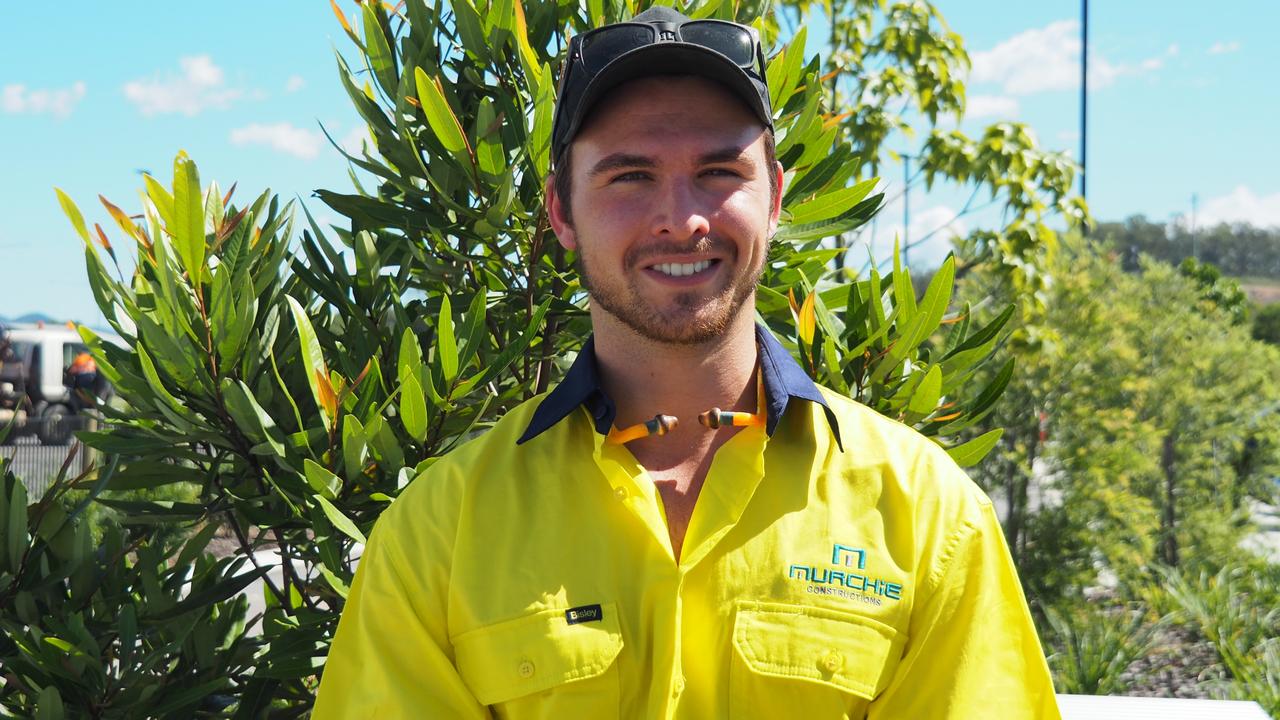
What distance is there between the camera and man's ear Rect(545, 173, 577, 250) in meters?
2.15

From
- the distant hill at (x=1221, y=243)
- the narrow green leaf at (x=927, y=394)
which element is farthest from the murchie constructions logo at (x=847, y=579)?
the distant hill at (x=1221, y=243)

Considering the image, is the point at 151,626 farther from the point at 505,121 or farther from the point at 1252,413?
the point at 1252,413

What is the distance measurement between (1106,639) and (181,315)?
6.29 meters

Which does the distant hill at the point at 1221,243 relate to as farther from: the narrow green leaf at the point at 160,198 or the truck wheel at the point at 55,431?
the narrow green leaf at the point at 160,198

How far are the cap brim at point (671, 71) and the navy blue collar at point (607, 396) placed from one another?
435 mm

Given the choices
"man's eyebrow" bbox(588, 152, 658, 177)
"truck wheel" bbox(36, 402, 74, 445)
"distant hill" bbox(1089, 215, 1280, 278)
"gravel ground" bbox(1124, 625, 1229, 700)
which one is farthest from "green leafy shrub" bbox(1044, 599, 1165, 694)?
"distant hill" bbox(1089, 215, 1280, 278)

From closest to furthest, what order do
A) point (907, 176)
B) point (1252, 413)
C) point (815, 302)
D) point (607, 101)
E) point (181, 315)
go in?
point (607, 101)
point (181, 315)
point (815, 302)
point (907, 176)
point (1252, 413)

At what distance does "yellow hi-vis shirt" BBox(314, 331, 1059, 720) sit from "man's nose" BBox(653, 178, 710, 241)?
37 centimetres

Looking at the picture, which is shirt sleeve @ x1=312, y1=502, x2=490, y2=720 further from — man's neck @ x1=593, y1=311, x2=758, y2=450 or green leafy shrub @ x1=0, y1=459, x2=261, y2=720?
green leafy shrub @ x1=0, y1=459, x2=261, y2=720

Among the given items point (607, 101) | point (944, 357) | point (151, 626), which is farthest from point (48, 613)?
point (944, 357)

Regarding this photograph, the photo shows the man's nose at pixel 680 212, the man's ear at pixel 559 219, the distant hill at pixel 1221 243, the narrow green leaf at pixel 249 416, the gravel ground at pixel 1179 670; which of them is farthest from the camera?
the distant hill at pixel 1221 243

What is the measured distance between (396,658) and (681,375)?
67 centimetres

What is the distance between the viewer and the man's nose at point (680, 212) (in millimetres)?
1916

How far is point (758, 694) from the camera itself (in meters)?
1.80
